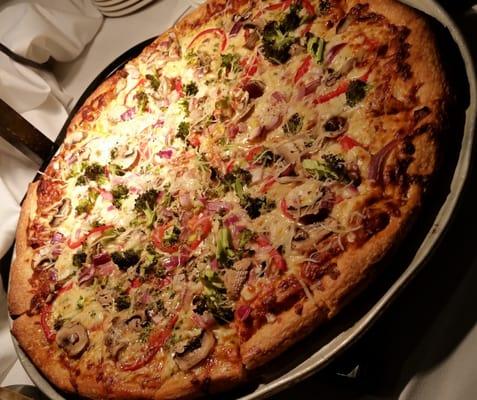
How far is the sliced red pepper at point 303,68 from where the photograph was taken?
9.05 feet

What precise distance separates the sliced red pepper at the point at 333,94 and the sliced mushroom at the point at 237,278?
855 millimetres

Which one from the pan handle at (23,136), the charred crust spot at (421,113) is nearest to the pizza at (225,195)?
the charred crust spot at (421,113)

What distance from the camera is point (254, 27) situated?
3.11 metres

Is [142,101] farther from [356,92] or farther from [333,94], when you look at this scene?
[356,92]

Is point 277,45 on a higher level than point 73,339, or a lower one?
higher

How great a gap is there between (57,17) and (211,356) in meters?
3.30

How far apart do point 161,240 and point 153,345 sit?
577 mm

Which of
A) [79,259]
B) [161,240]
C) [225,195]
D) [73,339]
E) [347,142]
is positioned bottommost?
[73,339]

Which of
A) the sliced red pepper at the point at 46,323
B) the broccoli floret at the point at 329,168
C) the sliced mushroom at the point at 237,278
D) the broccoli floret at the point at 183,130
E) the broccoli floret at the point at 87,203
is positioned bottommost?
the sliced red pepper at the point at 46,323

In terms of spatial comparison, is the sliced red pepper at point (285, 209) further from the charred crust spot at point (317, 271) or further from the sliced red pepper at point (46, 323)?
the sliced red pepper at point (46, 323)

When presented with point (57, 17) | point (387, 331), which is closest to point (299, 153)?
point (387, 331)

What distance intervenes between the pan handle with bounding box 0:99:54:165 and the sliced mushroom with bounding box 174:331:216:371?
78.6 inches

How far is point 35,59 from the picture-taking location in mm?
4309

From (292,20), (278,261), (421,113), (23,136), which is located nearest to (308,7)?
(292,20)
